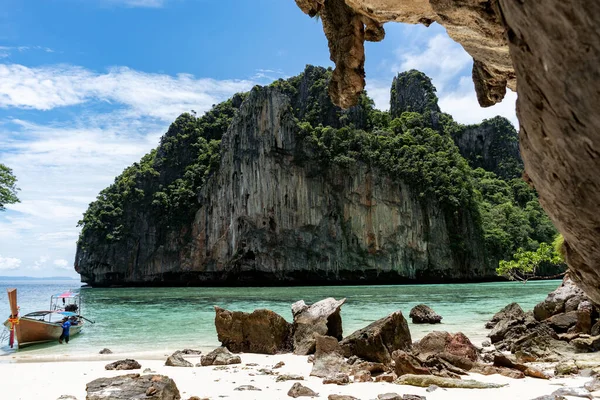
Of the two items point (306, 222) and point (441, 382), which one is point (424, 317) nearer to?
point (441, 382)

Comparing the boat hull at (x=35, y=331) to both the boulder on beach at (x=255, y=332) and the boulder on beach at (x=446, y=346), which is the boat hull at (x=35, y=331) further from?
the boulder on beach at (x=446, y=346)

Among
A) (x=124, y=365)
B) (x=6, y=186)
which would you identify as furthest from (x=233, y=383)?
(x=6, y=186)

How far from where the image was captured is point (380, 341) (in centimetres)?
780

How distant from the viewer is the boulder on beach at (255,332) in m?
9.87

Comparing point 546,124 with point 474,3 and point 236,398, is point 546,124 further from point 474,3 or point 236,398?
point 236,398

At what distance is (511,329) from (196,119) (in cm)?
6380

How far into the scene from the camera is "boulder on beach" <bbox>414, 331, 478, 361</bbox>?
25.1ft

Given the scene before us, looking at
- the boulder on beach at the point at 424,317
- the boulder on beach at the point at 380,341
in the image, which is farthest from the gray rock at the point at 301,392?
the boulder on beach at the point at 424,317

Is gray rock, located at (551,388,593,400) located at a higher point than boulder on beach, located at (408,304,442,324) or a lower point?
higher

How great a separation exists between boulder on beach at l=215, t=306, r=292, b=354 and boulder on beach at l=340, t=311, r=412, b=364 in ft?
7.22

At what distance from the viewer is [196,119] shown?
68875 millimetres

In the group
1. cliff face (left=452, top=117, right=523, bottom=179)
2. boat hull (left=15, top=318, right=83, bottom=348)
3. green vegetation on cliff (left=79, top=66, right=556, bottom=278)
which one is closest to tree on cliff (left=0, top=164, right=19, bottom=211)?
boat hull (left=15, top=318, right=83, bottom=348)

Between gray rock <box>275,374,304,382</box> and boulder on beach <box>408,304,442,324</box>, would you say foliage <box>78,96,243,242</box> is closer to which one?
boulder on beach <box>408,304,442,324</box>

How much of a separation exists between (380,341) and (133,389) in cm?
411
